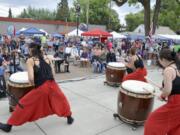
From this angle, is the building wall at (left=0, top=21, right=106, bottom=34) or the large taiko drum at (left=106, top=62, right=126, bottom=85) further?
the building wall at (left=0, top=21, right=106, bottom=34)

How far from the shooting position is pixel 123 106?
5258 millimetres

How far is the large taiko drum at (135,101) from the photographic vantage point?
502 centimetres

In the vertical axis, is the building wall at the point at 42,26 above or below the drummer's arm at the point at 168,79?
above

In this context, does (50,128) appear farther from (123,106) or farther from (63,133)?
(123,106)

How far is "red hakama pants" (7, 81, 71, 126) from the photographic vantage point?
4609 millimetres

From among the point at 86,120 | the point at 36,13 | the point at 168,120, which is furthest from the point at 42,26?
the point at 36,13

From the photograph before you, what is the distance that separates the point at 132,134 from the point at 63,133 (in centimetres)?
129

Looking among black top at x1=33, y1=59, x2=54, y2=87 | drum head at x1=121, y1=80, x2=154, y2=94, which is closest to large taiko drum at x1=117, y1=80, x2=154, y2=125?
drum head at x1=121, y1=80, x2=154, y2=94

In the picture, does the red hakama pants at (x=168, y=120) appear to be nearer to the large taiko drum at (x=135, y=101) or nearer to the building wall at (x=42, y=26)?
the large taiko drum at (x=135, y=101)

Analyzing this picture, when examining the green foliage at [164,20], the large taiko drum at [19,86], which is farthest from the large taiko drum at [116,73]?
the green foliage at [164,20]

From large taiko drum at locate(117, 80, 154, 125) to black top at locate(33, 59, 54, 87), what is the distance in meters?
1.51

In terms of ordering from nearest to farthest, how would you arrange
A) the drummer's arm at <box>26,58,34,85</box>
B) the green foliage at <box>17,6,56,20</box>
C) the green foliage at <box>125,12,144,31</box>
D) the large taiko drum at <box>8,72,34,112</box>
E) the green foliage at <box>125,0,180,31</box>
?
the drummer's arm at <box>26,58,34,85</box>
the large taiko drum at <box>8,72,34,112</box>
the green foliage at <box>125,0,180,31</box>
the green foliage at <box>125,12,144,31</box>
the green foliage at <box>17,6,56,20</box>

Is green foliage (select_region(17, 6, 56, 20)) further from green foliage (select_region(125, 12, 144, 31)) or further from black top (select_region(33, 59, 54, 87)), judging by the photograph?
black top (select_region(33, 59, 54, 87))

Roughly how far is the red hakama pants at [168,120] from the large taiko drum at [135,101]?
1163mm
